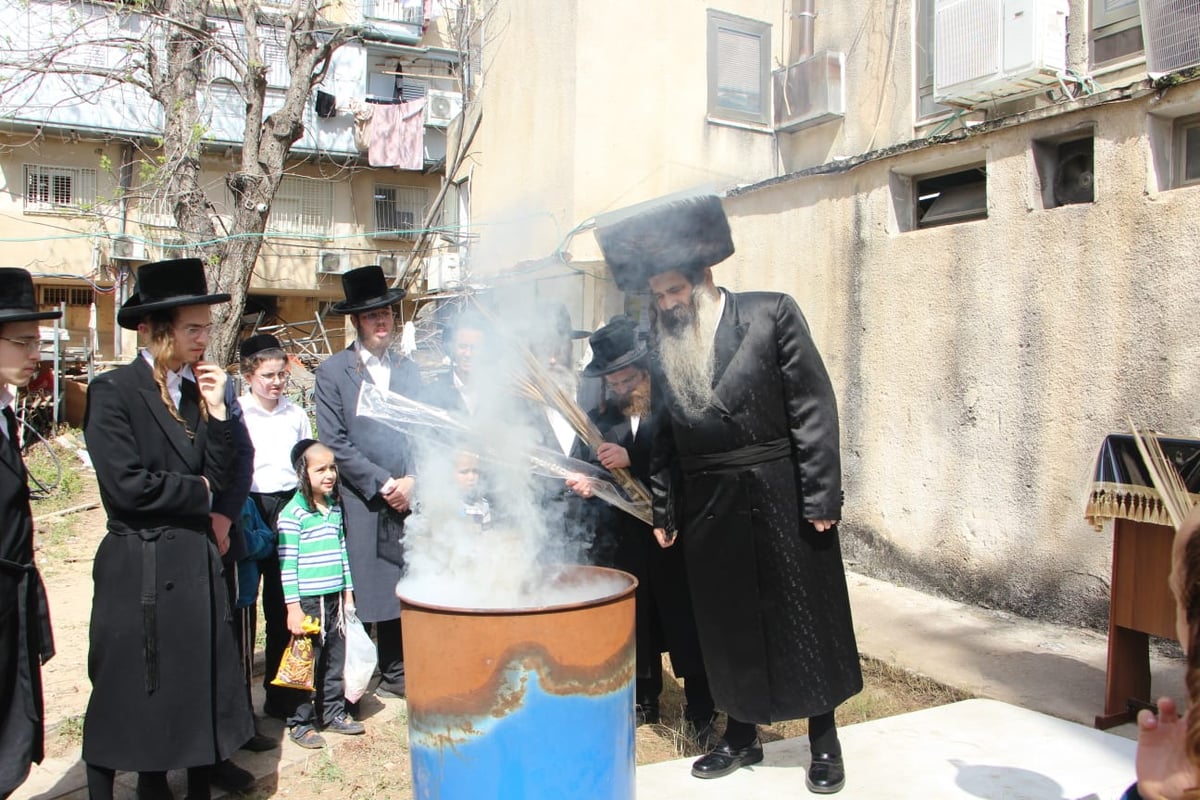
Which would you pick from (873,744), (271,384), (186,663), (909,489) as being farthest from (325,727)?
(909,489)

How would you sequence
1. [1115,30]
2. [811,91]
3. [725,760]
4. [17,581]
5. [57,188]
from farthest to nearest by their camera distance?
[57,188] → [811,91] → [1115,30] → [725,760] → [17,581]

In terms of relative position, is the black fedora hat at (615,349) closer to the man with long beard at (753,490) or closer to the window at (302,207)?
the man with long beard at (753,490)

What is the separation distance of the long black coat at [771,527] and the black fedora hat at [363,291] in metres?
1.96

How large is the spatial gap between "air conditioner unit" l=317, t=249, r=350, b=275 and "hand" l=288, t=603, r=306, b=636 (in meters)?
20.7

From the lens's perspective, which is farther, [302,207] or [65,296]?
[302,207]

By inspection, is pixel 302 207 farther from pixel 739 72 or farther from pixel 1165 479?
pixel 1165 479

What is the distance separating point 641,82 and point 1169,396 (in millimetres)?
7338

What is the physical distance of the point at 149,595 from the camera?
317 centimetres

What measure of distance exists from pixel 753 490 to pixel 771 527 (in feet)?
Answer: 0.50

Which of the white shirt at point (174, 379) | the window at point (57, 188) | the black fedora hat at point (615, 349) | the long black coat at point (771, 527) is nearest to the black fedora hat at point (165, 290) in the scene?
the white shirt at point (174, 379)

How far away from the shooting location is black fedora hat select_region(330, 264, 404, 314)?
4508 millimetres

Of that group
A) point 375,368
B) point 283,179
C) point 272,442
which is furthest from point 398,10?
point 272,442

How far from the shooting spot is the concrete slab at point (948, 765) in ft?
10.4

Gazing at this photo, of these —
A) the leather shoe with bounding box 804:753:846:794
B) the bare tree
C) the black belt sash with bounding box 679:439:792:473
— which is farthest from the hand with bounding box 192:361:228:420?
the bare tree
